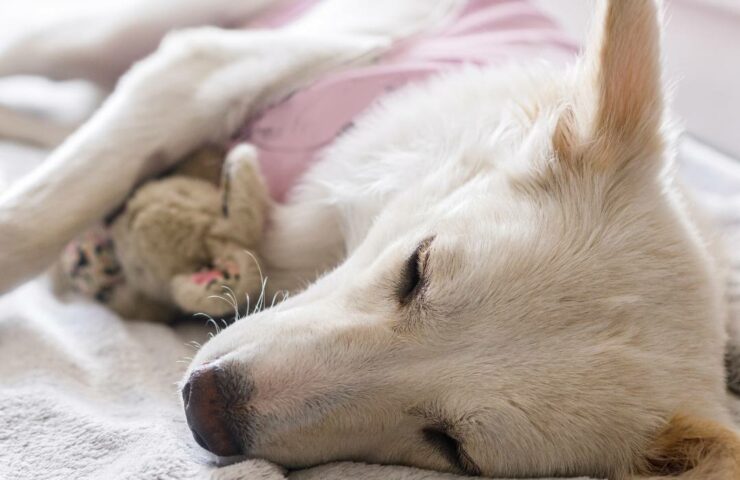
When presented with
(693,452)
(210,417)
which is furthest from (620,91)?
(210,417)

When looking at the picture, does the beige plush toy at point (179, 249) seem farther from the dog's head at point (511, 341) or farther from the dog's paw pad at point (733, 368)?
the dog's paw pad at point (733, 368)

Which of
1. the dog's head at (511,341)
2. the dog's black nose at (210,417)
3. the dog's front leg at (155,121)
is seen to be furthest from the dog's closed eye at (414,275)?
the dog's front leg at (155,121)

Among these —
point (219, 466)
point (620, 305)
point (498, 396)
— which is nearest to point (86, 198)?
point (219, 466)

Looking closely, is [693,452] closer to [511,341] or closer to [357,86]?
[511,341]

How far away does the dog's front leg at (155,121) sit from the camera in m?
1.52

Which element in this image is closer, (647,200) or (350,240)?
(647,200)

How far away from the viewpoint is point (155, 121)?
177cm

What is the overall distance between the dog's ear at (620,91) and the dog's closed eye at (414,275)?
328mm

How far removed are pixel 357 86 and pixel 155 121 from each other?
493 mm

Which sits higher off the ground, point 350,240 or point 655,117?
point 655,117

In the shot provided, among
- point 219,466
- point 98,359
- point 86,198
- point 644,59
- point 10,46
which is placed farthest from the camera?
point 10,46

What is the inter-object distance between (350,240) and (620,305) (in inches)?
25.4

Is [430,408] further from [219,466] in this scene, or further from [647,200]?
[647,200]

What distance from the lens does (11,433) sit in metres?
1.12
